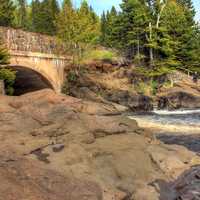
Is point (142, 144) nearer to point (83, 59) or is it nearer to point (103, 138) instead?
point (103, 138)

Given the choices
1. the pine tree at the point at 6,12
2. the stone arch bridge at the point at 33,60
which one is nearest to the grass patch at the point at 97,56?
the stone arch bridge at the point at 33,60

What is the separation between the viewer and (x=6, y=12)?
6153 centimetres

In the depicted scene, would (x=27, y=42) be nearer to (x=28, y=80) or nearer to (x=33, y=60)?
(x=33, y=60)

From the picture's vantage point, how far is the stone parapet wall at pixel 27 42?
36.9 metres

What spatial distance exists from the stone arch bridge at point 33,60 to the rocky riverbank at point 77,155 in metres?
22.2

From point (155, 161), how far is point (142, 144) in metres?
1.09

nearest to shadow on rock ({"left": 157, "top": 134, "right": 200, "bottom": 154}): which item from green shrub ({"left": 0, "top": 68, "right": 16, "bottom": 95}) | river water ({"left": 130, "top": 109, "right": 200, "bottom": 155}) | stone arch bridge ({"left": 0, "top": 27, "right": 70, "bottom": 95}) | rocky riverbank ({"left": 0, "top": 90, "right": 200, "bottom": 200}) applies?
river water ({"left": 130, "top": 109, "right": 200, "bottom": 155})

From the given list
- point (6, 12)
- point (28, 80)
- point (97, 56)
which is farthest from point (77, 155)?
point (6, 12)

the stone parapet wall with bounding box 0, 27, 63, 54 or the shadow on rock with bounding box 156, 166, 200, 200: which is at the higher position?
the stone parapet wall with bounding box 0, 27, 63, 54

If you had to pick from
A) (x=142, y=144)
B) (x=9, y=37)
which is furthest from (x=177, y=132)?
(x=9, y=37)

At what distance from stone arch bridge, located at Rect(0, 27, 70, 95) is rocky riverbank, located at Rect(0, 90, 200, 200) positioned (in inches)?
872

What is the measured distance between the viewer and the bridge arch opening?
3930cm

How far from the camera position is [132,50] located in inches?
2132

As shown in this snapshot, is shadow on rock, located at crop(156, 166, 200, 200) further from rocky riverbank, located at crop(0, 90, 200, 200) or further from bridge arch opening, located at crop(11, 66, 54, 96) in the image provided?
bridge arch opening, located at crop(11, 66, 54, 96)
